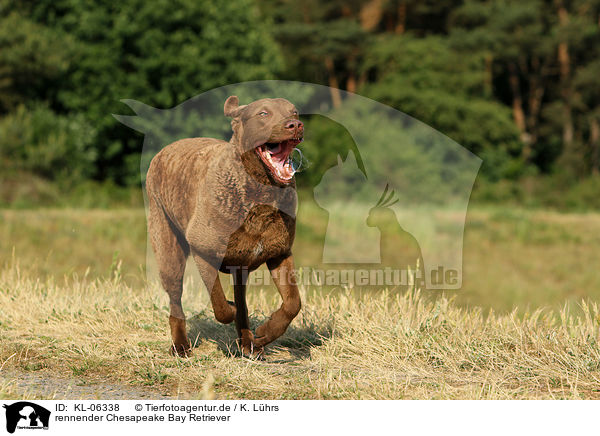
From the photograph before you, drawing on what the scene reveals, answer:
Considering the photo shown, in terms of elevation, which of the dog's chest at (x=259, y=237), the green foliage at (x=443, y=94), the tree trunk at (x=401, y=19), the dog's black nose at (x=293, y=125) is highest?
the tree trunk at (x=401, y=19)

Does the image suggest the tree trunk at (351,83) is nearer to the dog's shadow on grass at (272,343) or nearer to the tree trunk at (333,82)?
the tree trunk at (333,82)

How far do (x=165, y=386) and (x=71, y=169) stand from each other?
67.8 feet

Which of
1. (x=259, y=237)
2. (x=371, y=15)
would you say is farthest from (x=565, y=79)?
(x=259, y=237)

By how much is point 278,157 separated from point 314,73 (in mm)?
31000

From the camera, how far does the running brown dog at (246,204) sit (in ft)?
15.2

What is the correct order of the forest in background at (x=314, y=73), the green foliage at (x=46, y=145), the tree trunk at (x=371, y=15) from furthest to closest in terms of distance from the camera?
the tree trunk at (x=371, y=15), the forest in background at (x=314, y=73), the green foliage at (x=46, y=145)

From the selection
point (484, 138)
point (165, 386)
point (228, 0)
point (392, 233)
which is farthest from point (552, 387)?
point (484, 138)

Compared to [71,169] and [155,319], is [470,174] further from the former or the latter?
[155,319]

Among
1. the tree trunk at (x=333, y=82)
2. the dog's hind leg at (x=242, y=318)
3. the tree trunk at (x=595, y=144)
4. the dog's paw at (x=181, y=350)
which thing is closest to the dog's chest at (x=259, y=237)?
the dog's hind leg at (x=242, y=318)

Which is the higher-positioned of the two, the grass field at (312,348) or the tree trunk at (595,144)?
the tree trunk at (595,144)

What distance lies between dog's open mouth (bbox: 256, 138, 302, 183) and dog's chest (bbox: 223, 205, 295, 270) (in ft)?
1.16

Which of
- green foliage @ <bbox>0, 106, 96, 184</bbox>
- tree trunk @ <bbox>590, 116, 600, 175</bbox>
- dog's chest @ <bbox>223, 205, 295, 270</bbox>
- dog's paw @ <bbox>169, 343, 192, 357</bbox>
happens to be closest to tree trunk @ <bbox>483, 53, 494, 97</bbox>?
tree trunk @ <bbox>590, 116, 600, 175</bbox>

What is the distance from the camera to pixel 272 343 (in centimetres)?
614

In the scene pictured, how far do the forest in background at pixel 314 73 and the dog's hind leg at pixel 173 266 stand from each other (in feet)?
51.5
